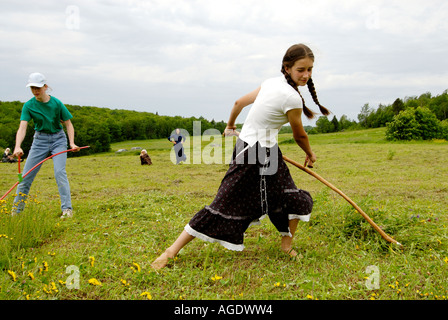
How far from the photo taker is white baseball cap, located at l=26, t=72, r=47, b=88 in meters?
4.30

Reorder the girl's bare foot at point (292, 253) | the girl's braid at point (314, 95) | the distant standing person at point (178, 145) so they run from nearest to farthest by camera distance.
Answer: the girl's braid at point (314, 95)
the girl's bare foot at point (292, 253)
the distant standing person at point (178, 145)

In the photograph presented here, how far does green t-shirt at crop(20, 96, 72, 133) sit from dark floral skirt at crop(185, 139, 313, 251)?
9.67ft

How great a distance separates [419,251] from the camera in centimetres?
341

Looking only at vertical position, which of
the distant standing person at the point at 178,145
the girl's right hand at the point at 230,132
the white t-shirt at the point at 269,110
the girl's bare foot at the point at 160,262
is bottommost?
the girl's bare foot at the point at 160,262

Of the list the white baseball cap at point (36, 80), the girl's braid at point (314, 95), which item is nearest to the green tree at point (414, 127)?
the girl's braid at point (314, 95)

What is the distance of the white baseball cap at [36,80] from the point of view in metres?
4.30

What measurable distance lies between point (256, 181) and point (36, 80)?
3340mm

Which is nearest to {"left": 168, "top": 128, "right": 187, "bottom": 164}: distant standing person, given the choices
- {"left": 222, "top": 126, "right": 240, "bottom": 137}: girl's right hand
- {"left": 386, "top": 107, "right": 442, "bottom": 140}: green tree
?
{"left": 222, "top": 126, "right": 240, "bottom": 137}: girl's right hand

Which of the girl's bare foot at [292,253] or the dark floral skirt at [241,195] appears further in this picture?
the girl's bare foot at [292,253]

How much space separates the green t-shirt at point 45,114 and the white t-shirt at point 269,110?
3.10 meters

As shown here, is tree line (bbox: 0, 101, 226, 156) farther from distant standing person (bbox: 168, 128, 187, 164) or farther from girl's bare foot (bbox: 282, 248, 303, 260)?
girl's bare foot (bbox: 282, 248, 303, 260)

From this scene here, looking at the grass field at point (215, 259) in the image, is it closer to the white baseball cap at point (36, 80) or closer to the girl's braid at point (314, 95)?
the girl's braid at point (314, 95)
